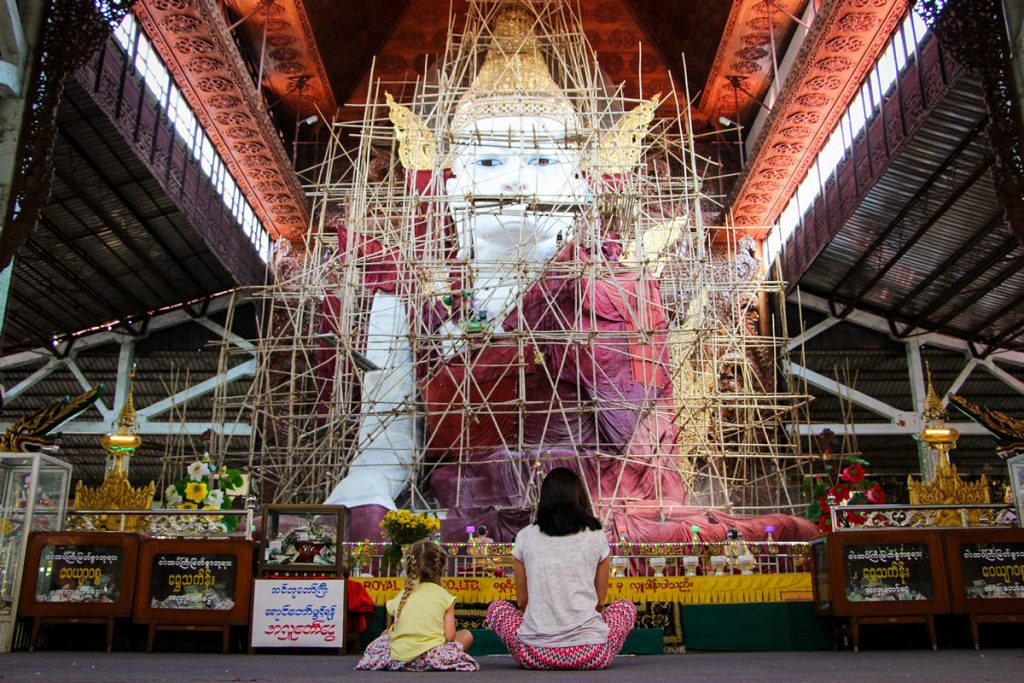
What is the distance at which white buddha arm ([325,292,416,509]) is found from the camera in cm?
1172

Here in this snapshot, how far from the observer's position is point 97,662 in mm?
5160

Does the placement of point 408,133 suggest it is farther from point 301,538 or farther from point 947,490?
point 947,490

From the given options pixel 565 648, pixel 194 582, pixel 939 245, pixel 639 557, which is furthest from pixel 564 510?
pixel 939 245

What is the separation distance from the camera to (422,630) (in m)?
4.61

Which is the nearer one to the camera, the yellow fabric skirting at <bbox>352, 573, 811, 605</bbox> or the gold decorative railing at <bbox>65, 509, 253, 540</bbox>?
the gold decorative railing at <bbox>65, 509, 253, 540</bbox>

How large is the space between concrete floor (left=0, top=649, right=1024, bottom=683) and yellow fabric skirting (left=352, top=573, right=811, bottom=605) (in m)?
1.56

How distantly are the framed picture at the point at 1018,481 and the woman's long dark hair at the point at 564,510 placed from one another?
3936 millimetres

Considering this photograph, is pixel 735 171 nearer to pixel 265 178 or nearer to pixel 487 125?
pixel 487 125

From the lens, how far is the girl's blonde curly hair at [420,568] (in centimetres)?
472

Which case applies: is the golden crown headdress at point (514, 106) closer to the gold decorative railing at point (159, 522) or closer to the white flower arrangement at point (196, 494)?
the white flower arrangement at point (196, 494)

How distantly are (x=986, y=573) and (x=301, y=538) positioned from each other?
4401mm

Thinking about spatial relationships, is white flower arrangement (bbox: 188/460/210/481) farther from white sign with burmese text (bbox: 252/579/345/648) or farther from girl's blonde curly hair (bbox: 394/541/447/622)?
girl's blonde curly hair (bbox: 394/541/447/622)

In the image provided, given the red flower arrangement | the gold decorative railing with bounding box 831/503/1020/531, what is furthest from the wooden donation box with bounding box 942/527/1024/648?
the red flower arrangement

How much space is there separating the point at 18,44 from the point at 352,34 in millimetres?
11726
